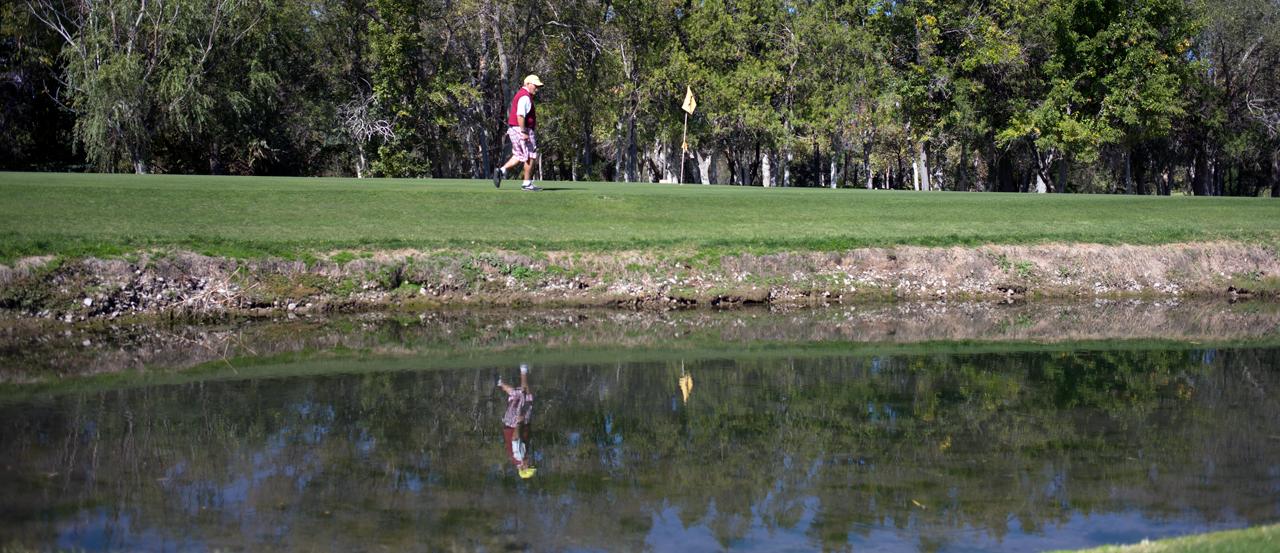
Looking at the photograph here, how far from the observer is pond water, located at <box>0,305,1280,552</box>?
24.1 feet

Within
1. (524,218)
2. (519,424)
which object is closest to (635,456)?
(519,424)

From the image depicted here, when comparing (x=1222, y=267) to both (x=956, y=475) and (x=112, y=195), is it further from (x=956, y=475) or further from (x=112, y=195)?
(x=112, y=195)

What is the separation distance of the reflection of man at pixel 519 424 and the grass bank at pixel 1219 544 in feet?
14.2

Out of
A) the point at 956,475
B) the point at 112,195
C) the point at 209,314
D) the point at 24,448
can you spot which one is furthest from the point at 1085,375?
the point at 112,195

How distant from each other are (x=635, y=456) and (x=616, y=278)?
37.8 ft

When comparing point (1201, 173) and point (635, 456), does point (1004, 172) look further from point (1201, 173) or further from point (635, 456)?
point (635, 456)

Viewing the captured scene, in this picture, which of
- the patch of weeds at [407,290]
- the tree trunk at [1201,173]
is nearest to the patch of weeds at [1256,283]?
the patch of weeds at [407,290]

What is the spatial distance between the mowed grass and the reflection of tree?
8202mm

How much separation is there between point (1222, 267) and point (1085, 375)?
43.5 feet

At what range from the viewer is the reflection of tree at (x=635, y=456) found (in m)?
7.46

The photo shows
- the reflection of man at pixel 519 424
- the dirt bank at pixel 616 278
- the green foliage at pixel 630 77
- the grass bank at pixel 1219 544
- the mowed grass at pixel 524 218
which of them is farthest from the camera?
the green foliage at pixel 630 77

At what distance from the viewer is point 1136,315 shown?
790 inches

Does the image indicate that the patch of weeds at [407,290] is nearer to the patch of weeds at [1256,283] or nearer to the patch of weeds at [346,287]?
the patch of weeds at [346,287]

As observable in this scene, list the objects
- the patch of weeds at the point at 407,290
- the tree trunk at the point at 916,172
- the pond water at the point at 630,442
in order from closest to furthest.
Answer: the pond water at the point at 630,442 < the patch of weeds at the point at 407,290 < the tree trunk at the point at 916,172
